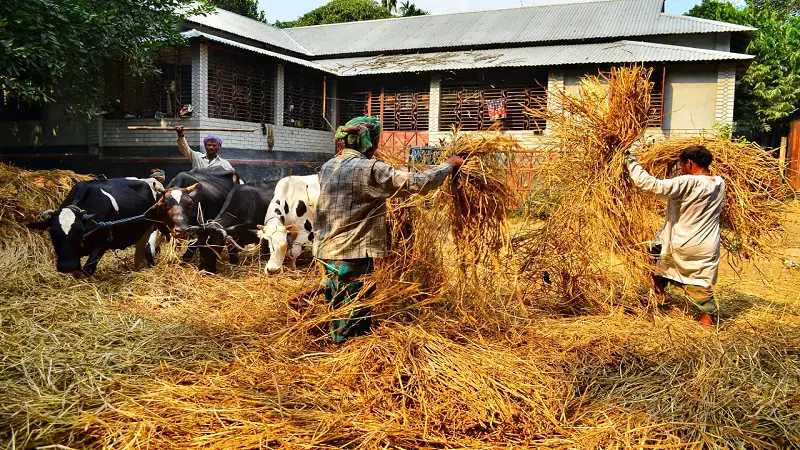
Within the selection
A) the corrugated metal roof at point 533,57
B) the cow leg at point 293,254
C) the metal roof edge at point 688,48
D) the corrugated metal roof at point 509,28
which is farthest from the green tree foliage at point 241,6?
the cow leg at point 293,254

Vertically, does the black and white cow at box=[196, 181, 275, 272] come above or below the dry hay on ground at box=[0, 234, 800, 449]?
above

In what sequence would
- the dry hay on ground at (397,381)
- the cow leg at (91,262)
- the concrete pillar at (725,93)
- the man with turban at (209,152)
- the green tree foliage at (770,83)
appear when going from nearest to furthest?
the dry hay on ground at (397,381) < the cow leg at (91,262) < the man with turban at (209,152) < the concrete pillar at (725,93) < the green tree foliage at (770,83)

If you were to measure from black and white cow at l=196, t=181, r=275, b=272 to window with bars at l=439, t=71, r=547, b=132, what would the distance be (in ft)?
36.9

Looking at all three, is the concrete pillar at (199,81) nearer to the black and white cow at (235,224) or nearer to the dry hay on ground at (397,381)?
the black and white cow at (235,224)

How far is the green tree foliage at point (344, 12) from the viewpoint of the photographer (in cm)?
3106

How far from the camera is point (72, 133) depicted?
14.9 m

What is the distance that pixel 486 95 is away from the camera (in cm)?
1761

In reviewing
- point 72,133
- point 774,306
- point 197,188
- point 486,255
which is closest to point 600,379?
point 486,255

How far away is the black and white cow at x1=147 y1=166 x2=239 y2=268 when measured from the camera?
20.1 ft

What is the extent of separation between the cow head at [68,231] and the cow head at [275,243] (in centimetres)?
160

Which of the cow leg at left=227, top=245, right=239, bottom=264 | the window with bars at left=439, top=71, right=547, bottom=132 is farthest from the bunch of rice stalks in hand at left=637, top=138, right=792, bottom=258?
the window with bars at left=439, top=71, right=547, bottom=132

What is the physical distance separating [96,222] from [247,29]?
47.3 feet

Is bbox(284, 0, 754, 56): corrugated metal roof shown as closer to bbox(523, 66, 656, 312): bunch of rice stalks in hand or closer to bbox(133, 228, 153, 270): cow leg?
bbox(133, 228, 153, 270): cow leg

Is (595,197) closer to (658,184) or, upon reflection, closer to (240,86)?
(658,184)
